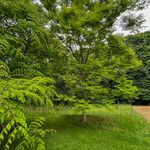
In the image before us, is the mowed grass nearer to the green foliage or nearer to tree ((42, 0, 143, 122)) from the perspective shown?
tree ((42, 0, 143, 122))

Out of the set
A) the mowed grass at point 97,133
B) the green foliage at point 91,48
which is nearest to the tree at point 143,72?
the mowed grass at point 97,133

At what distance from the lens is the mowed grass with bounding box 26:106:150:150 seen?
312 inches

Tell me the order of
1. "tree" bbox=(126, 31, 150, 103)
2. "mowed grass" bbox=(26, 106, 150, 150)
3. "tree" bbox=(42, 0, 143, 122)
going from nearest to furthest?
"mowed grass" bbox=(26, 106, 150, 150)
"tree" bbox=(42, 0, 143, 122)
"tree" bbox=(126, 31, 150, 103)

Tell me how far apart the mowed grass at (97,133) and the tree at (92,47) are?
76 centimetres

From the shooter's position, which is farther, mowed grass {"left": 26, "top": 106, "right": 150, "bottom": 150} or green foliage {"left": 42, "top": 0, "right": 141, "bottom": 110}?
green foliage {"left": 42, "top": 0, "right": 141, "bottom": 110}

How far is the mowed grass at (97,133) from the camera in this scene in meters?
7.93

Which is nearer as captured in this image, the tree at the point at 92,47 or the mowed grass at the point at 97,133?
the mowed grass at the point at 97,133

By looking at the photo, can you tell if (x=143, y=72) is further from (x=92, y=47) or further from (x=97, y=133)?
(x=97, y=133)

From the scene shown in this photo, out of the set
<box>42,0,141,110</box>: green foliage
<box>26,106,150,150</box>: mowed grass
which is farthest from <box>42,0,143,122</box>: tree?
<box>26,106,150,150</box>: mowed grass

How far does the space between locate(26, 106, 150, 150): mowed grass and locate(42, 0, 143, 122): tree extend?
76 cm

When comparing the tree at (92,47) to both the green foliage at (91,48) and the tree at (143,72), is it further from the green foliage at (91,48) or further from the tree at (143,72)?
the tree at (143,72)

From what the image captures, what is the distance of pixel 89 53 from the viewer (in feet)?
34.1

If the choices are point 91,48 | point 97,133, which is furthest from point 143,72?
point 97,133

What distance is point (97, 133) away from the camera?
9.14 metres
